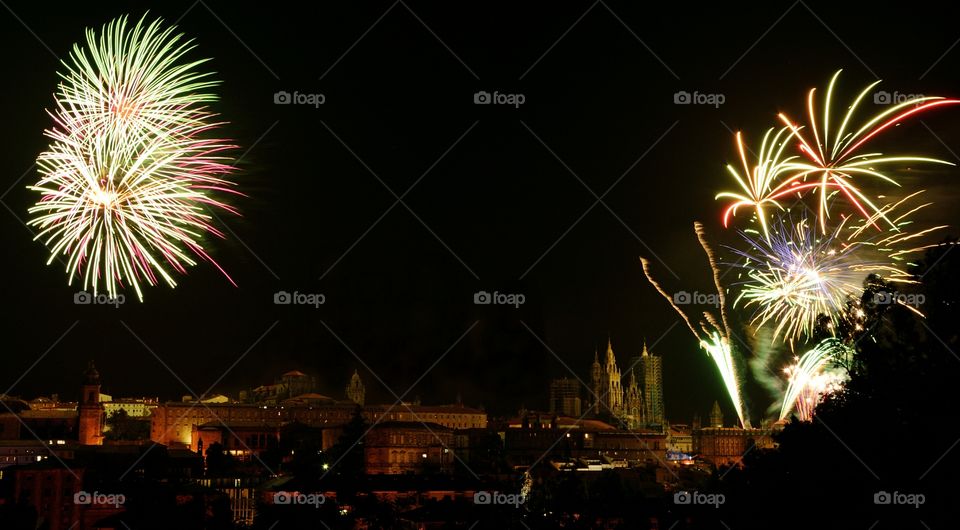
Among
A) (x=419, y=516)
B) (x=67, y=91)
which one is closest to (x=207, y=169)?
(x=67, y=91)

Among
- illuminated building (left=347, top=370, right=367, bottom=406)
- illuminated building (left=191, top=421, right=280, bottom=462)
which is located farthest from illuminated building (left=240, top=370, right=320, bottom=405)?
illuminated building (left=191, top=421, right=280, bottom=462)

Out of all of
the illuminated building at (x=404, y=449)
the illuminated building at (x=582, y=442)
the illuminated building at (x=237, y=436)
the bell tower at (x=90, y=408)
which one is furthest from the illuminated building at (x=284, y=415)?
the bell tower at (x=90, y=408)

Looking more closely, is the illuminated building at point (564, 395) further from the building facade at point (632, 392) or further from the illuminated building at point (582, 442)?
the illuminated building at point (582, 442)

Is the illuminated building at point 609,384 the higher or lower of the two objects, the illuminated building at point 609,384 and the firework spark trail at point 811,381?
the higher

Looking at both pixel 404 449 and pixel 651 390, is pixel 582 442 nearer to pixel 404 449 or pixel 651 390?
pixel 404 449

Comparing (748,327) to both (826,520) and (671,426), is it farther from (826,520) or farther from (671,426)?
(671,426)

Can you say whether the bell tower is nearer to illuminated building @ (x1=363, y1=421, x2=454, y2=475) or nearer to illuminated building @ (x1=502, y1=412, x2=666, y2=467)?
illuminated building @ (x1=363, y1=421, x2=454, y2=475)
